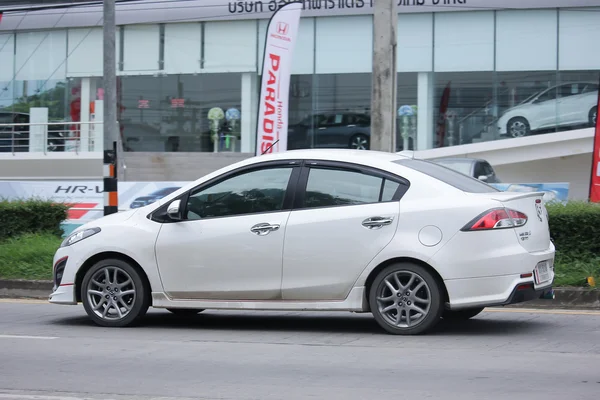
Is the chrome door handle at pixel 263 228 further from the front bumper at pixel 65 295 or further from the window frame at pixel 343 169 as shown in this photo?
the front bumper at pixel 65 295

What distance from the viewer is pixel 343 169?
841 cm

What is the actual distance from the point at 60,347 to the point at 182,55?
80.9 ft

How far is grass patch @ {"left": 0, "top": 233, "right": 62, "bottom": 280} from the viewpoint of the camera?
41.5 feet

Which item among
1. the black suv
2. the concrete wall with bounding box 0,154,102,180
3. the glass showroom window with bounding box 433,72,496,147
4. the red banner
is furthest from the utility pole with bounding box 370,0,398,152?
the black suv

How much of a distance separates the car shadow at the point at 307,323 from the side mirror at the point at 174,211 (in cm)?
116

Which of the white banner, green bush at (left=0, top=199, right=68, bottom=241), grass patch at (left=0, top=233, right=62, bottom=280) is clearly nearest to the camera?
grass patch at (left=0, top=233, right=62, bottom=280)

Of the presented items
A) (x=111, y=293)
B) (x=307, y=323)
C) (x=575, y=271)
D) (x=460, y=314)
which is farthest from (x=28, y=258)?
(x=575, y=271)

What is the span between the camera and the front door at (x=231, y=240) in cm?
834

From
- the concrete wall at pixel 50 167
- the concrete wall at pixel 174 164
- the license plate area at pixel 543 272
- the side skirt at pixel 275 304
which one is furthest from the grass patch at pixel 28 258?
the concrete wall at pixel 174 164

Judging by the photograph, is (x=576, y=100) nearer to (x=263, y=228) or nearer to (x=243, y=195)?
(x=243, y=195)

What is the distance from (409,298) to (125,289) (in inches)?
108

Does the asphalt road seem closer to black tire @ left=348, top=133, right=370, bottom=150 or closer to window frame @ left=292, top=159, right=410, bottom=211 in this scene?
window frame @ left=292, top=159, right=410, bottom=211

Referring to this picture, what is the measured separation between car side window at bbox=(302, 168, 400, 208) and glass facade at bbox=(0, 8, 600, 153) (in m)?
21.1

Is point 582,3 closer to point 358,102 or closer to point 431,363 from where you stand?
point 358,102
